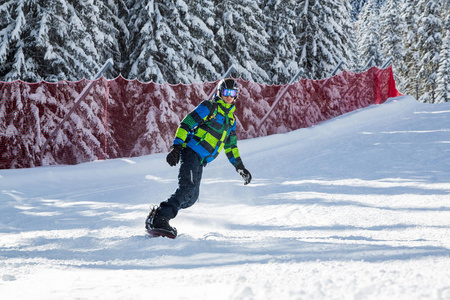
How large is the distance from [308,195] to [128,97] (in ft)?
17.8

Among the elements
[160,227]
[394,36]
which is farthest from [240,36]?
[394,36]

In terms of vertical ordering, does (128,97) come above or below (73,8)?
below

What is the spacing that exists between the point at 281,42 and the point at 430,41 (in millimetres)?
23104

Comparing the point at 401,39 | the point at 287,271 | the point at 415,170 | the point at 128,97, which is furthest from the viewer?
the point at 401,39

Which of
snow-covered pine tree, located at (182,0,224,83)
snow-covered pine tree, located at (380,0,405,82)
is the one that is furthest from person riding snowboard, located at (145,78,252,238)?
snow-covered pine tree, located at (380,0,405,82)

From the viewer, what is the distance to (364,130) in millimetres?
13195

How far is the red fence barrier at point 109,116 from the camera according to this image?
884 cm

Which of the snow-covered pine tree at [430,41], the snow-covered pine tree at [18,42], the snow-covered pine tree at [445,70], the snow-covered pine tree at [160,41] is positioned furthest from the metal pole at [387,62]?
the snow-covered pine tree at [430,41]

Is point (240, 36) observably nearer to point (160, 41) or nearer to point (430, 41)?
point (160, 41)

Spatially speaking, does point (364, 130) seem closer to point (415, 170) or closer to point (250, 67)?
point (415, 170)

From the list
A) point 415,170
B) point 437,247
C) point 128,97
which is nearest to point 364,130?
point 415,170

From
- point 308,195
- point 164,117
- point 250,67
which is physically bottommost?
point 308,195

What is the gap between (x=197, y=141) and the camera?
193 inches

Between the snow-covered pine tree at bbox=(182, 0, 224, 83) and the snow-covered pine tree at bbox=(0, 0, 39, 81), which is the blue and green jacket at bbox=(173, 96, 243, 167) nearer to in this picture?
the snow-covered pine tree at bbox=(0, 0, 39, 81)
